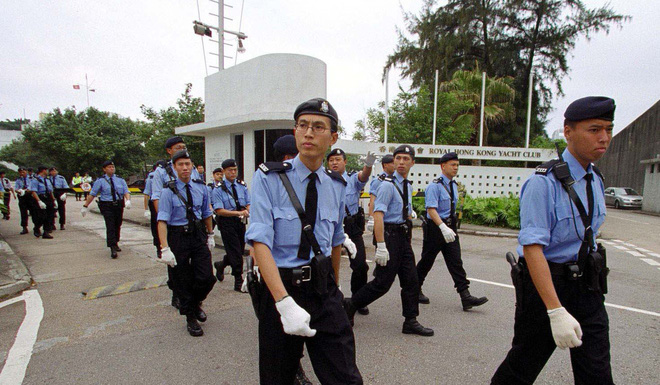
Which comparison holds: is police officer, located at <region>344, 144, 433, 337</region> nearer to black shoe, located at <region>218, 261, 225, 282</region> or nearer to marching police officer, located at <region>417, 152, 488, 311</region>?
marching police officer, located at <region>417, 152, 488, 311</region>

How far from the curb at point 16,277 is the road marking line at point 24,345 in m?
0.27

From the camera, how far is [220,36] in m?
13.6

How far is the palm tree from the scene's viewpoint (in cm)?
1739

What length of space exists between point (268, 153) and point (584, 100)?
7.94m

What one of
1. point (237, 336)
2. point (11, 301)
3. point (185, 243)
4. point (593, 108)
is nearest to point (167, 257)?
point (185, 243)

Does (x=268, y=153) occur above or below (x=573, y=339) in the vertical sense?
above

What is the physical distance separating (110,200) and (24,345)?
15.1 feet

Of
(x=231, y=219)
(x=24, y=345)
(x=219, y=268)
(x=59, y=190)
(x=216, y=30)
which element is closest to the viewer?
(x=24, y=345)

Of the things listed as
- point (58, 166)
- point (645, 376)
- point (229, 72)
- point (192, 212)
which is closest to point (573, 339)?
point (645, 376)

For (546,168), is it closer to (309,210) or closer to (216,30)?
(309,210)

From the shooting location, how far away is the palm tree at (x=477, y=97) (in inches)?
685

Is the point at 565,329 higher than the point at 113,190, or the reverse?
the point at 113,190

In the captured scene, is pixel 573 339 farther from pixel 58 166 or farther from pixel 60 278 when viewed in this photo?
pixel 58 166

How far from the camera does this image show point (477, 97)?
17719 millimetres
